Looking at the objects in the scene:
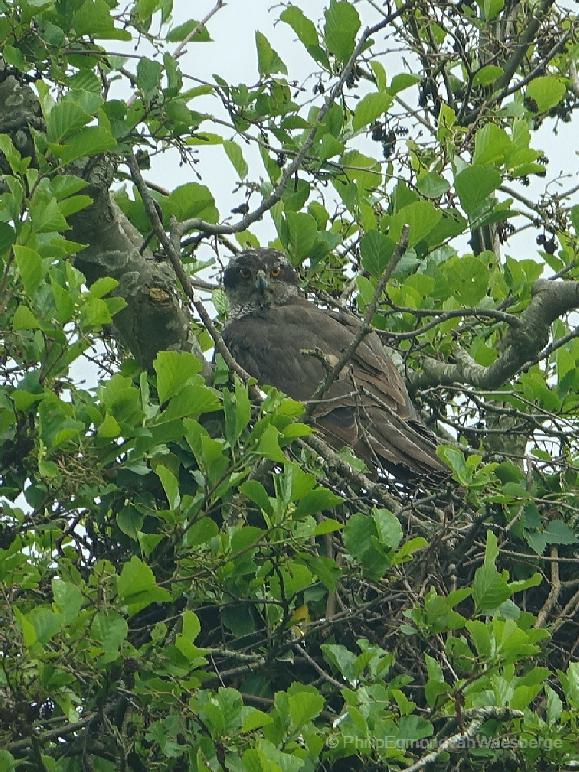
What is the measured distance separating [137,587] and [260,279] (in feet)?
15.6

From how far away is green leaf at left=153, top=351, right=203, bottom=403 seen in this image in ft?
15.3

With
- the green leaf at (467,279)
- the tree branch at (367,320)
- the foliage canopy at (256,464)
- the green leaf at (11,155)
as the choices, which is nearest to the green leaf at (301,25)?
the foliage canopy at (256,464)

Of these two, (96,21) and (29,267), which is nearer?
(29,267)

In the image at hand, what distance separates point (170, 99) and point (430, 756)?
311 cm

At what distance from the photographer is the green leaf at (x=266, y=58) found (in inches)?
244

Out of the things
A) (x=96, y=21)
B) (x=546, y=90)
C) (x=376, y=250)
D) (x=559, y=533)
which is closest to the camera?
(x=96, y=21)

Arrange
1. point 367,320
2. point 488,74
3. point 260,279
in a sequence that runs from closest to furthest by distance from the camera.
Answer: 1. point 367,320
2. point 488,74
3. point 260,279

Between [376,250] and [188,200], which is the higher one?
[188,200]

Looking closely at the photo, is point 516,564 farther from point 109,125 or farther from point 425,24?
point 425,24

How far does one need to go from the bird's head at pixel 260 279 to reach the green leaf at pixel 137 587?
4.50 m

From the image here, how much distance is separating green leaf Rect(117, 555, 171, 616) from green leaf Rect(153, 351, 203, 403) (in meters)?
0.76

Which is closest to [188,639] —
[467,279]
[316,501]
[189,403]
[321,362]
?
[316,501]

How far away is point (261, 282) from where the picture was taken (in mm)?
8742

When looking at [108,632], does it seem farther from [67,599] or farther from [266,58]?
[266,58]
